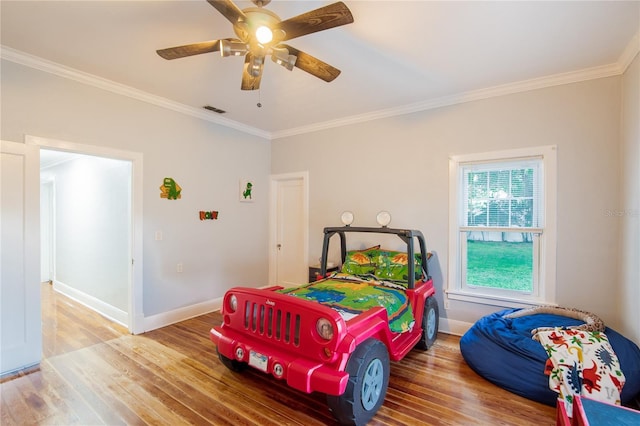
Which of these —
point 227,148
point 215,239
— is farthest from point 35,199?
point 227,148

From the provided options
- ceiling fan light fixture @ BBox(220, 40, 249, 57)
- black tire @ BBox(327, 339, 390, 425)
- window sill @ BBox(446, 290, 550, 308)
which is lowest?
black tire @ BBox(327, 339, 390, 425)

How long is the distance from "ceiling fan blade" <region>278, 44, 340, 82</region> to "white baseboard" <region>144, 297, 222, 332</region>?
134 inches

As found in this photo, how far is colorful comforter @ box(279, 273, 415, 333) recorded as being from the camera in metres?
2.48

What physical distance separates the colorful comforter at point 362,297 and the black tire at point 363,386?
0.89ft

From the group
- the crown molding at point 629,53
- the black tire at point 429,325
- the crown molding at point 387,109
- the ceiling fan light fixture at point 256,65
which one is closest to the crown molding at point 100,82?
the crown molding at point 387,109

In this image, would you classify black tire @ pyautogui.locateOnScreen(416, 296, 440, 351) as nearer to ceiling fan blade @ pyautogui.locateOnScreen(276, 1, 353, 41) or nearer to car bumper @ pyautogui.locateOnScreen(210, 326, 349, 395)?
car bumper @ pyautogui.locateOnScreen(210, 326, 349, 395)

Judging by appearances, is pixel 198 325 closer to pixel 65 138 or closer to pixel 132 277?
pixel 132 277

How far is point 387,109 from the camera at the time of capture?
402cm

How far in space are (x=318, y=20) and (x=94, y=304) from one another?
500 cm

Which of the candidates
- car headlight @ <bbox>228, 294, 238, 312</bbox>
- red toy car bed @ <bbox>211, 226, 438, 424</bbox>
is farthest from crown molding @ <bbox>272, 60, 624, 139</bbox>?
car headlight @ <bbox>228, 294, 238, 312</bbox>

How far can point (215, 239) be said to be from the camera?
439 centimetres

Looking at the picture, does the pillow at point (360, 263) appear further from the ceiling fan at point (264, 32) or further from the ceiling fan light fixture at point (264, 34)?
the ceiling fan light fixture at point (264, 34)

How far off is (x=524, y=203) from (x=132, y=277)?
4.65m

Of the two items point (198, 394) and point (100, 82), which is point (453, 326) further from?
point (100, 82)
